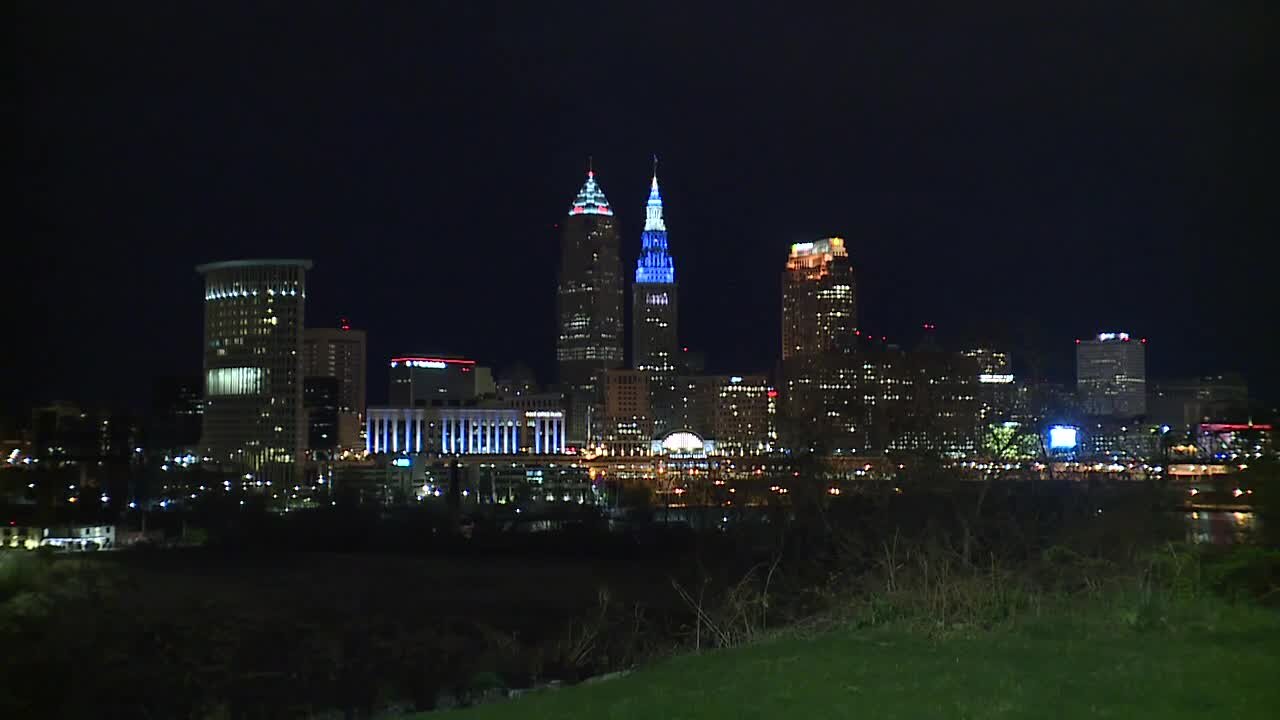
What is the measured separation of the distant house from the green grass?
63.3 m

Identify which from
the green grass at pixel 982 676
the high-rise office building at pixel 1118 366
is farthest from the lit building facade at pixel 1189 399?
the green grass at pixel 982 676

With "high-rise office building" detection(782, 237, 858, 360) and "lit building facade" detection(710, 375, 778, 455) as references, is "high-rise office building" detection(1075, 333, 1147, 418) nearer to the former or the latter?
"high-rise office building" detection(782, 237, 858, 360)

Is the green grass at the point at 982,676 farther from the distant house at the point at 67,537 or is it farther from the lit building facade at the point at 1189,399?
the lit building facade at the point at 1189,399

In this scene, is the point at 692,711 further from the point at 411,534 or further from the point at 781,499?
the point at 411,534

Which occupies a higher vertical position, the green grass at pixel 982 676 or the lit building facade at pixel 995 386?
the lit building facade at pixel 995 386

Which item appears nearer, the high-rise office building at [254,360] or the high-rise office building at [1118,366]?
the high-rise office building at [1118,366]

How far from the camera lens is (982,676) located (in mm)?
11258

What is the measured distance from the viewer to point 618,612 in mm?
43781

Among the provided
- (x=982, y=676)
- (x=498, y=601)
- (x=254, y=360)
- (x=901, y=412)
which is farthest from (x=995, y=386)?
(x=254, y=360)

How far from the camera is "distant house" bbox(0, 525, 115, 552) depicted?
69938mm

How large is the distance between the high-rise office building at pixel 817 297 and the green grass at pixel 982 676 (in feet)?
421

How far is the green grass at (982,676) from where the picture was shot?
10211 mm

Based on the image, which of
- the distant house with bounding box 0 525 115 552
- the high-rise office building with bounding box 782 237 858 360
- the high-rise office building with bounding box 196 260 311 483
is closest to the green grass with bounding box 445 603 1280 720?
the distant house with bounding box 0 525 115 552

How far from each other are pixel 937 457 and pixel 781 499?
21.8 ft
